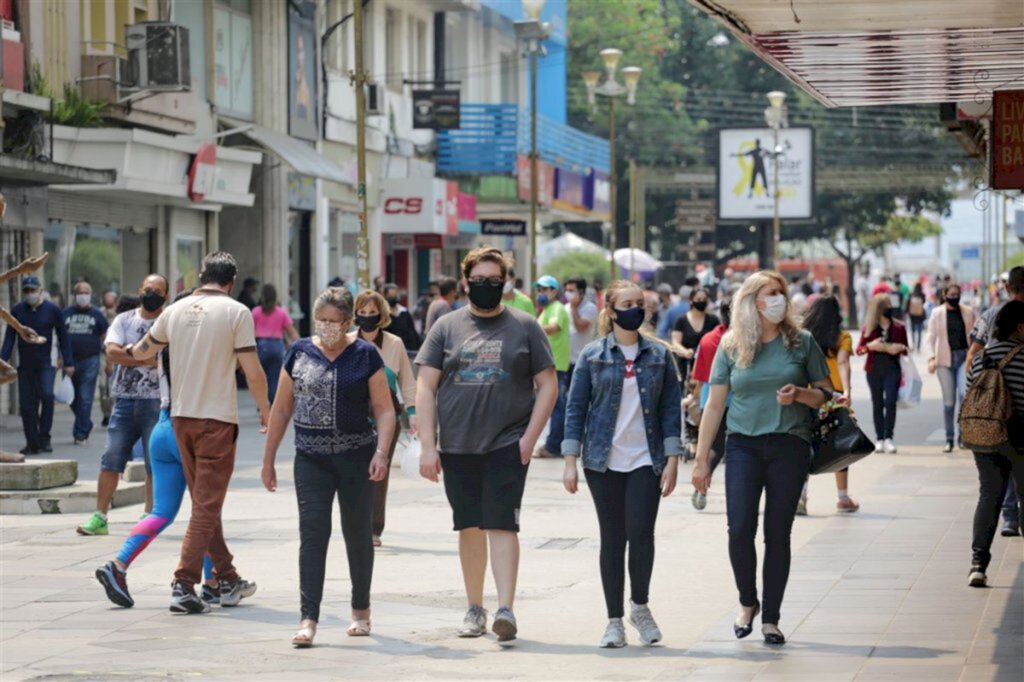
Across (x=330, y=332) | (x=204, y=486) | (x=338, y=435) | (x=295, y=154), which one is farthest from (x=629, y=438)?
(x=295, y=154)

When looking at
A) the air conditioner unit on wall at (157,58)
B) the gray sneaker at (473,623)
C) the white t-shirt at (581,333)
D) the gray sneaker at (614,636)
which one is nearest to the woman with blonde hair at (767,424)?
the gray sneaker at (614,636)

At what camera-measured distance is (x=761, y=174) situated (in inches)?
2308

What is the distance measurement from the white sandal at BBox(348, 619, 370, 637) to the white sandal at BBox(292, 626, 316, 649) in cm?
36

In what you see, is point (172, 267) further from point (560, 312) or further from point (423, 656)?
point (423, 656)

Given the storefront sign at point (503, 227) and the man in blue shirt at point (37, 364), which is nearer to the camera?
the man in blue shirt at point (37, 364)

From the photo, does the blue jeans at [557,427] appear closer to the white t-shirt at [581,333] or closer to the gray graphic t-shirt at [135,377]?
the white t-shirt at [581,333]

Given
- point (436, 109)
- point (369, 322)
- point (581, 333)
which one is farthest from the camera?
point (436, 109)

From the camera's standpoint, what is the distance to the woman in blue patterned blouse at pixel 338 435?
9750 millimetres

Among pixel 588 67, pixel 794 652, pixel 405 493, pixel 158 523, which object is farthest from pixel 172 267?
pixel 588 67

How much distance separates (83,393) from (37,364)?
2.87 feet

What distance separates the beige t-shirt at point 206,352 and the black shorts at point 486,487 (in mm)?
1490

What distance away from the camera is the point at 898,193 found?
73000mm

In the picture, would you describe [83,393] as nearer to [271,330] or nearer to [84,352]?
[84,352]

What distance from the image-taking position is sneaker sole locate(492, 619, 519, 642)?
9445 millimetres
